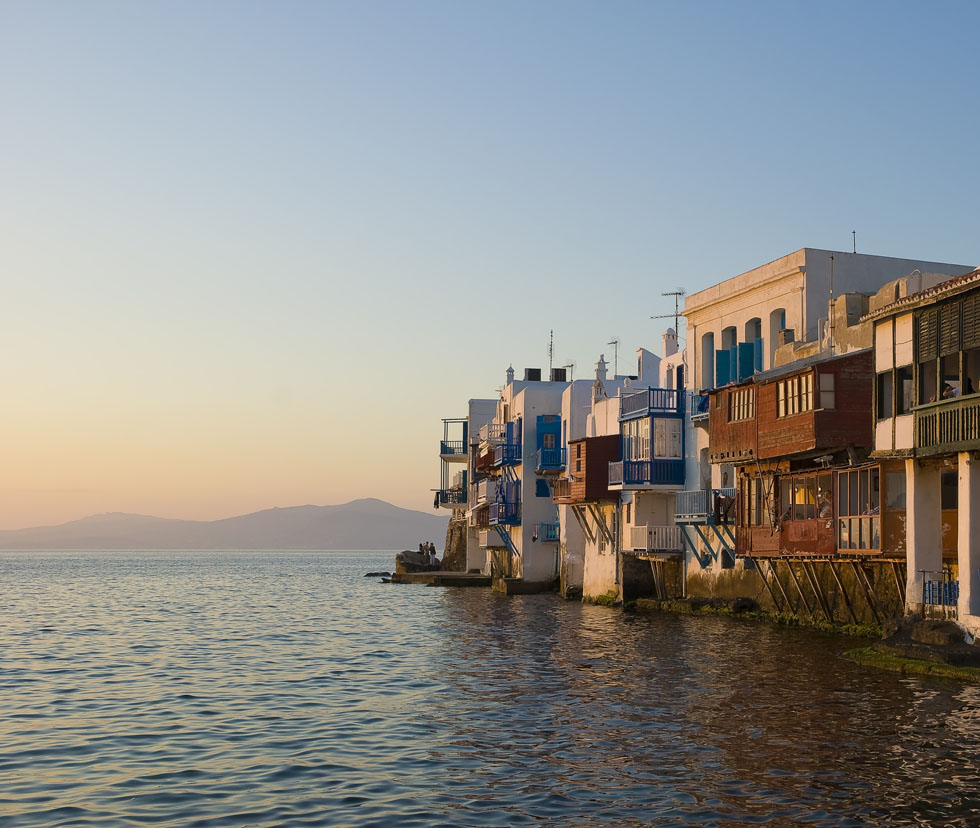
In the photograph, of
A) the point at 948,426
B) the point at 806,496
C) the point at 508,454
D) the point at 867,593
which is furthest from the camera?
the point at 508,454

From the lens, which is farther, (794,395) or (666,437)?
(666,437)

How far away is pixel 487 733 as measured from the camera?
22359 millimetres

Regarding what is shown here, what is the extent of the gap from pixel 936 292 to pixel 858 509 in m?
7.95

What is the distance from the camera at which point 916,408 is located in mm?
30625

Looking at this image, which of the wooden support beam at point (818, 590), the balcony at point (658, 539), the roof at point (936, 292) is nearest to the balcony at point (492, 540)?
the balcony at point (658, 539)

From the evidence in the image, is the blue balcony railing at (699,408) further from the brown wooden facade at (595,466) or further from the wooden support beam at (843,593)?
the wooden support beam at (843,593)

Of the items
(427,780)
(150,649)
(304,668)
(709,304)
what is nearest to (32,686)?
(304,668)

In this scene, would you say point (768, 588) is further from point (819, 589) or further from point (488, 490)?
point (488, 490)

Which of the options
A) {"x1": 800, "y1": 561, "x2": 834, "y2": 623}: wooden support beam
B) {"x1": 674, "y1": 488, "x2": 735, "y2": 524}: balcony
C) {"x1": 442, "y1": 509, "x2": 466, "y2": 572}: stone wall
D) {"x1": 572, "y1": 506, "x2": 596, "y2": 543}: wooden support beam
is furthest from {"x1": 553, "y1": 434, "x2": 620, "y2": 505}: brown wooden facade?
{"x1": 442, "y1": 509, "x2": 466, "y2": 572}: stone wall

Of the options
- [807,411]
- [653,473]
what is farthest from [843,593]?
[653,473]

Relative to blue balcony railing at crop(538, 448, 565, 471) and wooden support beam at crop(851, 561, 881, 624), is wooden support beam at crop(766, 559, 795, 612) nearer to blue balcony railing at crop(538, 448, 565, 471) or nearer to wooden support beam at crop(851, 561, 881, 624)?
wooden support beam at crop(851, 561, 881, 624)

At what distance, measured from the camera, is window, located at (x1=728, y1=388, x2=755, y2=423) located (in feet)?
140

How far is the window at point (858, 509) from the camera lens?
1344 inches

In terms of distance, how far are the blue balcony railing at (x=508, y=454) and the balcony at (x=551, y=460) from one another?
12.4ft
